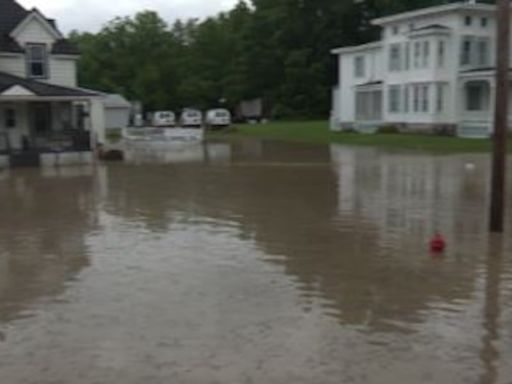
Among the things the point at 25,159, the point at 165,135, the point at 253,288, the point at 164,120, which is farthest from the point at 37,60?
the point at 164,120

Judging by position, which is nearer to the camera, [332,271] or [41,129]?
[332,271]

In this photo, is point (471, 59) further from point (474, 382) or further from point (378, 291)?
point (474, 382)

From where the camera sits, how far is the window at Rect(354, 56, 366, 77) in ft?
194

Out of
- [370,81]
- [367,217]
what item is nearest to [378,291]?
[367,217]

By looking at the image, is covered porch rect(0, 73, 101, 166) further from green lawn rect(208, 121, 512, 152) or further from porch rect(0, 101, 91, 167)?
green lawn rect(208, 121, 512, 152)

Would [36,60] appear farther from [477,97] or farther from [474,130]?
[477,97]

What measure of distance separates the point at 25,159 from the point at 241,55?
54.5 metres

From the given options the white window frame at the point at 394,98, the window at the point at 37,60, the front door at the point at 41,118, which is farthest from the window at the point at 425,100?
the front door at the point at 41,118

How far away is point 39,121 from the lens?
36969 mm

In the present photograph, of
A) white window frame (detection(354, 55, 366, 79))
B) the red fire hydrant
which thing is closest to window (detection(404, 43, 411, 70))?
white window frame (detection(354, 55, 366, 79))

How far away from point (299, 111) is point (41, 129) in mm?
44513

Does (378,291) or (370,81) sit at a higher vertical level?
(370,81)

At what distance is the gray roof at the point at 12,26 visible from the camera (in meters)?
37.2

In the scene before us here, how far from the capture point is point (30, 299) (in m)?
10.3
